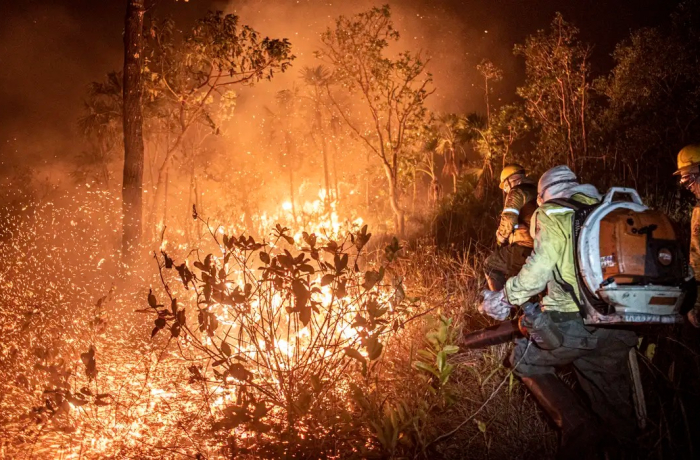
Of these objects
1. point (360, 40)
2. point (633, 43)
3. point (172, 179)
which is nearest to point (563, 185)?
point (360, 40)

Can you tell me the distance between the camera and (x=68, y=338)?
653cm

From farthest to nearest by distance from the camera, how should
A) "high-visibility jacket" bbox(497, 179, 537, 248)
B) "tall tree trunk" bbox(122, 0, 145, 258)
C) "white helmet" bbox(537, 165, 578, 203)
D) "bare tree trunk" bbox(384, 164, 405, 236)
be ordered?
"bare tree trunk" bbox(384, 164, 405, 236), "tall tree trunk" bbox(122, 0, 145, 258), "high-visibility jacket" bbox(497, 179, 537, 248), "white helmet" bbox(537, 165, 578, 203)

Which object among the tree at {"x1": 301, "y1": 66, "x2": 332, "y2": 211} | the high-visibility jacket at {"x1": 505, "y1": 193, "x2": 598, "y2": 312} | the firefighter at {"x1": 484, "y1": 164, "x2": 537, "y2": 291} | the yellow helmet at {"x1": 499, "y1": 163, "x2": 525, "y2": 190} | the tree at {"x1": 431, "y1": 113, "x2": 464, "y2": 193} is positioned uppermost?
the tree at {"x1": 301, "y1": 66, "x2": 332, "y2": 211}

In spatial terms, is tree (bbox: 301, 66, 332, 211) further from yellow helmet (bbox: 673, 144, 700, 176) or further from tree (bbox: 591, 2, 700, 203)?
yellow helmet (bbox: 673, 144, 700, 176)

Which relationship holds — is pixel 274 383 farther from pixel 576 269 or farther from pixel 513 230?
pixel 513 230

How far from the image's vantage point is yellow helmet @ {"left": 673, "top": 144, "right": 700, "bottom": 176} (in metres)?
3.80

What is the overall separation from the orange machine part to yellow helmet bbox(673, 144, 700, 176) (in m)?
1.31

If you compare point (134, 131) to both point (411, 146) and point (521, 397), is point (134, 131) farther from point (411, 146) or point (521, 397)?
point (411, 146)

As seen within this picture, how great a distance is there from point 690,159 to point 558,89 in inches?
578

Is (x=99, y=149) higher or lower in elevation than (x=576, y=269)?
higher

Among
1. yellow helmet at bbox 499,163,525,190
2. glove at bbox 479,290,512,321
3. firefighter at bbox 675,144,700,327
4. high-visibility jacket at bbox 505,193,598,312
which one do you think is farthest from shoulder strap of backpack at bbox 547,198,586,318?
yellow helmet at bbox 499,163,525,190

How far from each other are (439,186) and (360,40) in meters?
9.46

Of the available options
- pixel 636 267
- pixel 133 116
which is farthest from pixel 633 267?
pixel 133 116

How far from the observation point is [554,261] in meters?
3.12
